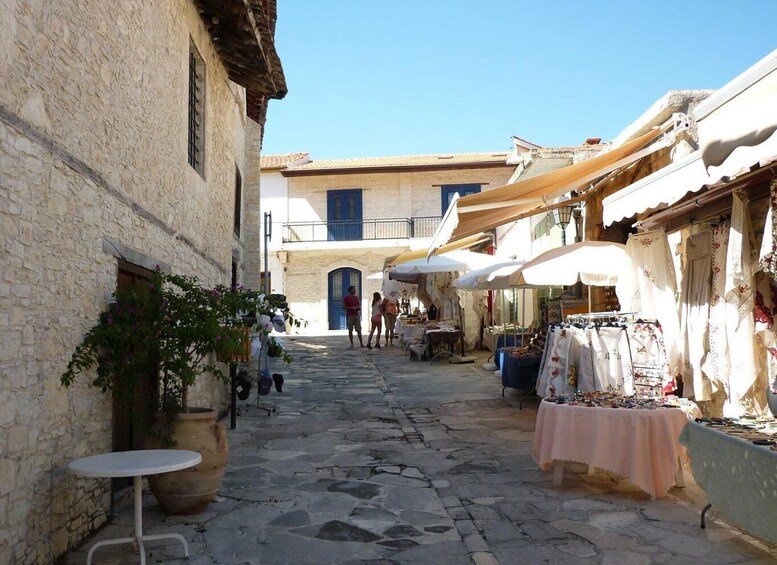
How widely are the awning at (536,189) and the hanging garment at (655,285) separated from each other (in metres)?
0.91

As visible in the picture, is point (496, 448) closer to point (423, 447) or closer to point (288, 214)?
point (423, 447)

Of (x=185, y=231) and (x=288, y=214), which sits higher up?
(x=288, y=214)

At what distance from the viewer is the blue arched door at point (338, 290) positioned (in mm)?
27406

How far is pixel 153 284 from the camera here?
498cm

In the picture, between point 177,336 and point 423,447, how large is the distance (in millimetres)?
3089

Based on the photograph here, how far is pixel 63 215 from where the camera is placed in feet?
12.6

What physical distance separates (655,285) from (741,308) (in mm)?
1402

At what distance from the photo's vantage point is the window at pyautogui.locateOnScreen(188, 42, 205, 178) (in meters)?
7.59

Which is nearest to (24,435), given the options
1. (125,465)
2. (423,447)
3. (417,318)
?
(125,465)

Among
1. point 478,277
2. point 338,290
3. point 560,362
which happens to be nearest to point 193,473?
point 560,362

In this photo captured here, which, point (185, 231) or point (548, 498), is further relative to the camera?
point (185, 231)

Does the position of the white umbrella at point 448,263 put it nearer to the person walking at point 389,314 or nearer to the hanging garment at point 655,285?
the person walking at point 389,314

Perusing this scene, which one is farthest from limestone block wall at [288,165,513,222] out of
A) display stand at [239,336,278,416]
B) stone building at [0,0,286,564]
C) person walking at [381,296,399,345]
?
stone building at [0,0,286,564]

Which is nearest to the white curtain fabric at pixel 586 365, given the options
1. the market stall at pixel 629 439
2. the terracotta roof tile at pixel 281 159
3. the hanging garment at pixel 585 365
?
the hanging garment at pixel 585 365
